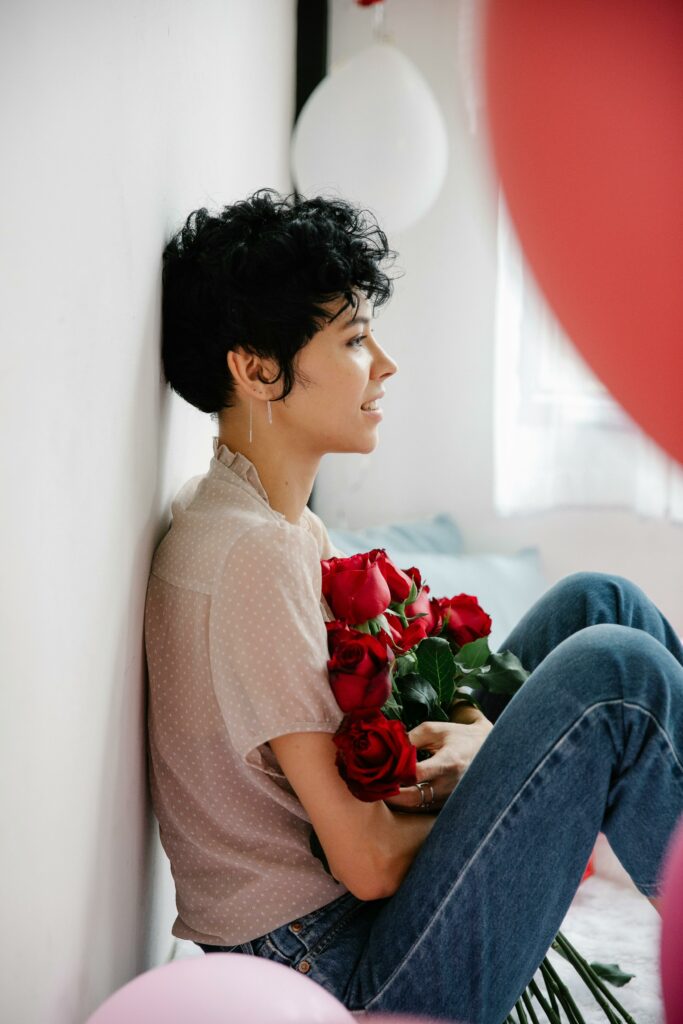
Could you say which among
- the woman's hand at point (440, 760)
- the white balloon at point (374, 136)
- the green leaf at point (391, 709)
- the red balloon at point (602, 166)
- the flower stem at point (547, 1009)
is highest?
the white balloon at point (374, 136)

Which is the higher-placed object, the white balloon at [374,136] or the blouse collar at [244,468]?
the white balloon at [374,136]

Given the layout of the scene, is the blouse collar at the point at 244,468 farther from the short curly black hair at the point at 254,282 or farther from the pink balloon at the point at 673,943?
the pink balloon at the point at 673,943

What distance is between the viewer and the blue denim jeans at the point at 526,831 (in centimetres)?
99

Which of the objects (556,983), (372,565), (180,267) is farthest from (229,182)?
(556,983)

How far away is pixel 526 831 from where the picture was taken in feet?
3.28

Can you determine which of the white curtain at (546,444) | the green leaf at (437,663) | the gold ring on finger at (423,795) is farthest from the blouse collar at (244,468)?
the white curtain at (546,444)

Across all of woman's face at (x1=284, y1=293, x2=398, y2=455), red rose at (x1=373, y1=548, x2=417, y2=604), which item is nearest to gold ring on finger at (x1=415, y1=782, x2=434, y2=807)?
red rose at (x1=373, y1=548, x2=417, y2=604)

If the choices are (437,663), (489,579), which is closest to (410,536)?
(489,579)

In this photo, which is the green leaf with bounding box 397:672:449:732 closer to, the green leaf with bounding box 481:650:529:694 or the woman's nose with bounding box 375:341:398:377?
the green leaf with bounding box 481:650:529:694

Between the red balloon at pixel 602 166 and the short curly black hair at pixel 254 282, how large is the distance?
0.76m

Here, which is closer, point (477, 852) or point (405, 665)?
point (477, 852)

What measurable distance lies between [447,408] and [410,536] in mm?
391

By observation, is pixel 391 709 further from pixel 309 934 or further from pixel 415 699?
pixel 309 934

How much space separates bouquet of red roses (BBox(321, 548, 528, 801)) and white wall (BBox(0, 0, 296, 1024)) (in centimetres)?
20
